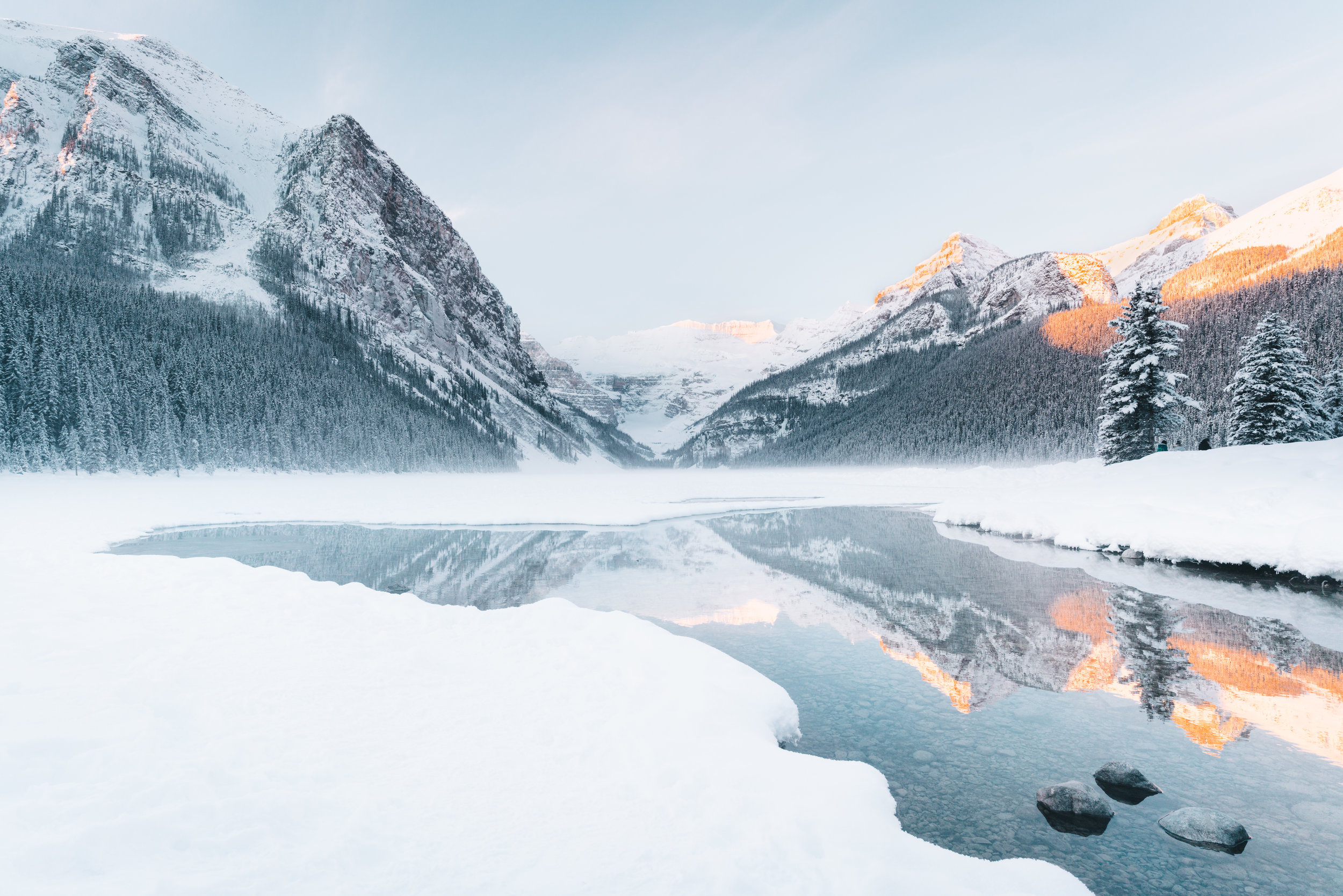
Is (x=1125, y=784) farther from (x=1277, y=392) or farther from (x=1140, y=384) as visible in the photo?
(x=1277, y=392)

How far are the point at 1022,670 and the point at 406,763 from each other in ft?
29.8

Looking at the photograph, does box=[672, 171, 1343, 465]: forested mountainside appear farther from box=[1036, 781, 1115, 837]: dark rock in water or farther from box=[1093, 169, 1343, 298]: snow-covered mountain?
box=[1036, 781, 1115, 837]: dark rock in water

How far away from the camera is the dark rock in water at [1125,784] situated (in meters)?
5.86

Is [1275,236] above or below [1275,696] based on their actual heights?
above

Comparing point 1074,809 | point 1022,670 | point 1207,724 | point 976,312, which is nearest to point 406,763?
point 1074,809

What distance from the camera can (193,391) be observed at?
227ft

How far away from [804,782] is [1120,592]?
534 inches

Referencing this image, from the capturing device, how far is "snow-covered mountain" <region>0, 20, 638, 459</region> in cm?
12575

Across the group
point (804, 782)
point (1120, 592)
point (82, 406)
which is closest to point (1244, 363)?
point (1120, 592)

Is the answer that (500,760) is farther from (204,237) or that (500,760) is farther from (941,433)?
(204,237)

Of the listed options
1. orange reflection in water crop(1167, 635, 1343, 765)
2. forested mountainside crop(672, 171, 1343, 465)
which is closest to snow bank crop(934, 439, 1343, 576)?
orange reflection in water crop(1167, 635, 1343, 765)

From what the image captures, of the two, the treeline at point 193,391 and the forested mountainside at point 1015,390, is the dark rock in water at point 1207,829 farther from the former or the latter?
the treeline at point 193,391

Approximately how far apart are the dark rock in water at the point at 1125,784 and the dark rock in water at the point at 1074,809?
37cm

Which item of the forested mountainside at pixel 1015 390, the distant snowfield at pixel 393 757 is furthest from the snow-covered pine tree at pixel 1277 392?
the distant snowfield at pixel 393 757
